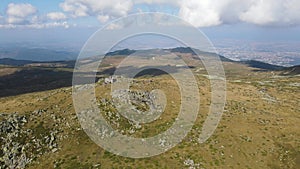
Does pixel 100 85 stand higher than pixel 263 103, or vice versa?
pixel 100 85

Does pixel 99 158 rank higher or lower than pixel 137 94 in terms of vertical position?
lower

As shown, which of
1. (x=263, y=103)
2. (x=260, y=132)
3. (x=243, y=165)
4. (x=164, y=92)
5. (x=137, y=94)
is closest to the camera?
(x=243, y=165)

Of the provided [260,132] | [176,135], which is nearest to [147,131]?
[176,135]

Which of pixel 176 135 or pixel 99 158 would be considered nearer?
pixel 99 158

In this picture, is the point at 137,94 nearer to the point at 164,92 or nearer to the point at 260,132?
the point at 164,92

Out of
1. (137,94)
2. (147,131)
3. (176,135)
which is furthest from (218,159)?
(137,94)

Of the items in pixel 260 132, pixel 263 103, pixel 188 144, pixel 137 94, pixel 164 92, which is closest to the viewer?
pixel 188 144

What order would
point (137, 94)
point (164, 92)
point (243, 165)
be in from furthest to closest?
point (164, 92) → point (137, 94) → point (243, 165)

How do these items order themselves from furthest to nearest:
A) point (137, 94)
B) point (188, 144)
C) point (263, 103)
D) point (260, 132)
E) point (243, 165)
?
point (263, 103) < point (137, 94) < point (260, 132) < point (188, 144) < point (243, 165)

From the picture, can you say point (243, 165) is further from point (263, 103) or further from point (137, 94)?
point (263, 103)
